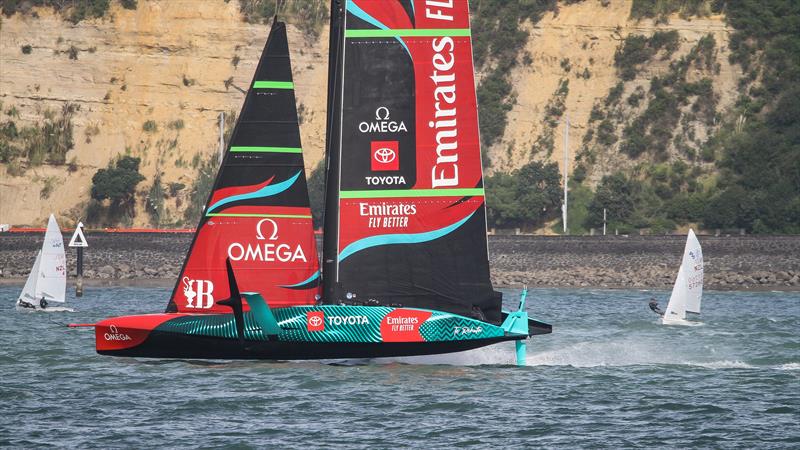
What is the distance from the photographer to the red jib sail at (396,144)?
22.9 m

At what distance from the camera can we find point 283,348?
22188 millimetres

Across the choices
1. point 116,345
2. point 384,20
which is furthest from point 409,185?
point 116,345

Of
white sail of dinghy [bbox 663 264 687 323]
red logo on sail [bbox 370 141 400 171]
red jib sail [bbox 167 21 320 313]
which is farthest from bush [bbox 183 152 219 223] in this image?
red logo on sail [bbox 370 141 400 171]

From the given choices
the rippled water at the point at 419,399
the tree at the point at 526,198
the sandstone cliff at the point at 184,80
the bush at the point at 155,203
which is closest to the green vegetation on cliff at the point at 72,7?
the sandstone cliff at the point at 184,80

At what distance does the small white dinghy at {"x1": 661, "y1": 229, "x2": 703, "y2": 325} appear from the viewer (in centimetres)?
3869

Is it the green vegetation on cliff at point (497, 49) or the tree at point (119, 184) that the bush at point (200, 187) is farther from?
the green vegetation on cliff at point (497, 49)

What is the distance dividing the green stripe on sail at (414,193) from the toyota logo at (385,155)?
53 centimetres

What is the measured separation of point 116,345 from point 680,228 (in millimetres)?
53050

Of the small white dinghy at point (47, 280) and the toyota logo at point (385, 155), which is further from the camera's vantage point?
the small white dinghy at point (47, 280)

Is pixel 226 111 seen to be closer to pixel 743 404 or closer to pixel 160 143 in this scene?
pixel 160 143

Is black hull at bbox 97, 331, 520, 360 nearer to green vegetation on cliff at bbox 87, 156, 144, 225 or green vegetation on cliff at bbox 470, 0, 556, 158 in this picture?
green vegetation on cliff at bbox 87, 156, 144, 225

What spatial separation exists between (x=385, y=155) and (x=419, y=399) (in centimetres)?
453

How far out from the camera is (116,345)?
A: 22938 mm

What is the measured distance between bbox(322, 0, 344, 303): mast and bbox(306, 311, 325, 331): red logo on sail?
0.93 metres
